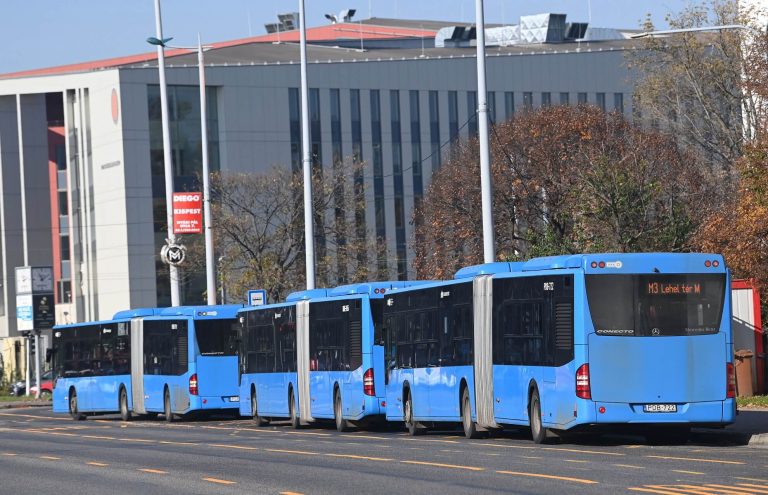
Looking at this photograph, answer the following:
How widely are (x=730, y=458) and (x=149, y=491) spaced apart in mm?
7270

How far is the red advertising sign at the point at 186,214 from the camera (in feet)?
170

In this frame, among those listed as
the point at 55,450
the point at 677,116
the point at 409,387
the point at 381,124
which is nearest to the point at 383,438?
the point at 409,387

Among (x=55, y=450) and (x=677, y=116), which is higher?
(x=677, y=116)

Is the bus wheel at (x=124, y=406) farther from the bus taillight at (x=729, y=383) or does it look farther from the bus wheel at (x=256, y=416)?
the bus taillight at (x=729, y=383)

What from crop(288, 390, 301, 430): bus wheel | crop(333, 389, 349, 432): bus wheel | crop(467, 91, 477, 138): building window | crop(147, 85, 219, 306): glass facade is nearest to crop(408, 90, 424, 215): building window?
crop(467, 91, 477, 138): building window

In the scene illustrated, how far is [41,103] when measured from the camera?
106m

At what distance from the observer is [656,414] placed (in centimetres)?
2344

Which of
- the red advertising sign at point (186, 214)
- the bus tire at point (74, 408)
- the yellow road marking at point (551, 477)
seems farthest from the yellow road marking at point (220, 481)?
the red advertising sign at point (186, 214)

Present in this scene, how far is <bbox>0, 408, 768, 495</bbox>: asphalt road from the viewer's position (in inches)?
674

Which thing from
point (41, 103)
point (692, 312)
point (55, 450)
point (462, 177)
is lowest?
point (55, 450)

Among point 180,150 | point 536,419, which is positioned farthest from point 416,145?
point 536,419

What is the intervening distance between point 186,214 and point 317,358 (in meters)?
18.1

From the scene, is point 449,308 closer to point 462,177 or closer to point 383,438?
point 383,438

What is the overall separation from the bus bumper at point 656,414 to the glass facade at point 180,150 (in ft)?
218
